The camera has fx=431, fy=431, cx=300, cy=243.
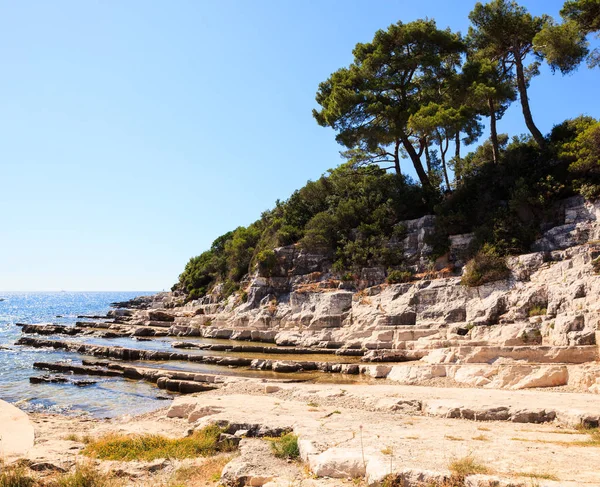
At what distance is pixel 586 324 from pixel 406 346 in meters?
7.83

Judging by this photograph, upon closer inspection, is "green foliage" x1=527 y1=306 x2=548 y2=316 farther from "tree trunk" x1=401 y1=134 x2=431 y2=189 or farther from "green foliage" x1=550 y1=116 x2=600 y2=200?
"tree trunk" x1=401 y1=134 x2=431 y2=189

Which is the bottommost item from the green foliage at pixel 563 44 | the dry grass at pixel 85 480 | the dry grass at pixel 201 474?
the dry grass at pixel 201 474

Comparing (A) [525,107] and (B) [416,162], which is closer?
(A) [525,107]

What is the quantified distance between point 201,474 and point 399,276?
2476cm

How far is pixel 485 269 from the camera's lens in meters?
24.8

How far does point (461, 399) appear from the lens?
11.3 metres

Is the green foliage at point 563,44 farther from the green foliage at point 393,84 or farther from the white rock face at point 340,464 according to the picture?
the white rock face at point 340,464

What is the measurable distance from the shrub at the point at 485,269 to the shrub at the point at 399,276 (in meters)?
4.82

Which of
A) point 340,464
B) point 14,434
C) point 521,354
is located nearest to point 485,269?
point 521,354

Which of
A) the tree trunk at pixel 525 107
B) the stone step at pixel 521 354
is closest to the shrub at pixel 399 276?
the stone step at pixel 521 354

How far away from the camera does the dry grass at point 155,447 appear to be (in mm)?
7922

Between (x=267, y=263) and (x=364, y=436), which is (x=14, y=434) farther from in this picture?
(x=267, y=263)

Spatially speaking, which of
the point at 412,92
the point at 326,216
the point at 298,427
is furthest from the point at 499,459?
the point at 412,92

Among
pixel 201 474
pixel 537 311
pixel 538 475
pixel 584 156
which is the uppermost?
pixel 584 156
